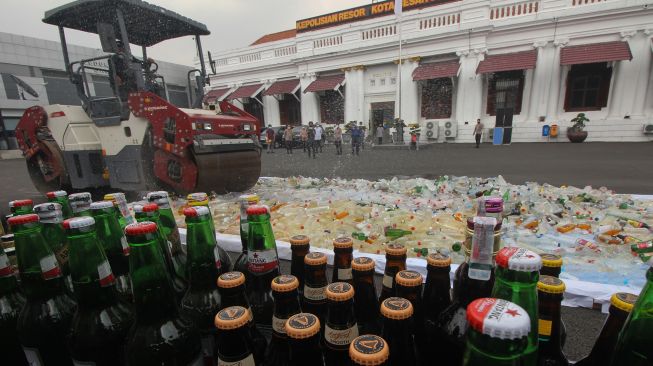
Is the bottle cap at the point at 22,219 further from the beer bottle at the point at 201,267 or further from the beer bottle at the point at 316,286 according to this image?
the beer bottle at the point at 316,286

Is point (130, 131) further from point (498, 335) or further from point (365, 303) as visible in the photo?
point (498, 335)

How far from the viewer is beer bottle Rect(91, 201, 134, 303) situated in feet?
4.57

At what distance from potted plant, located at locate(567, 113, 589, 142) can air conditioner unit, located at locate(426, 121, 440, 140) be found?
21.8 feet

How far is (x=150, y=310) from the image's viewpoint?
3.38ft

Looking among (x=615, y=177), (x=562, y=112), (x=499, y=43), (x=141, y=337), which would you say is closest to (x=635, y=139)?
(x=562, y=112)

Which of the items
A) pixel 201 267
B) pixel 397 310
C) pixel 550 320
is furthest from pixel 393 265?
pixel 201 267

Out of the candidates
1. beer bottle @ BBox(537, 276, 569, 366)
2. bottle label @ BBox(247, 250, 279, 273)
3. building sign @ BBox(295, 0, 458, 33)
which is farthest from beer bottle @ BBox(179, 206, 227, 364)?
building sign @ BBox(295, 0, 458, 33)

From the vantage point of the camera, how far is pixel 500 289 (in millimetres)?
829

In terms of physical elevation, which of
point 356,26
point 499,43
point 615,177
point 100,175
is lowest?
point 615,177

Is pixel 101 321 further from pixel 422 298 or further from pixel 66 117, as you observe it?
pixel 66 117

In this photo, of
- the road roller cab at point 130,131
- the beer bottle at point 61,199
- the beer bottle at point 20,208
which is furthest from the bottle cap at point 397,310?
the road roller cab at point 130,131

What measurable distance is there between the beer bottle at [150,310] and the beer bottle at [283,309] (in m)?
0.31

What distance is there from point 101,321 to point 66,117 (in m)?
6.71

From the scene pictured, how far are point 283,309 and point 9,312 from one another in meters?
1.21
